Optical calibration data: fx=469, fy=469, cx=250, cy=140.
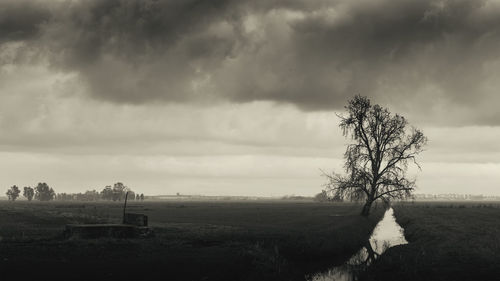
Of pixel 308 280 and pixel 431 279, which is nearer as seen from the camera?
pixel 431 279

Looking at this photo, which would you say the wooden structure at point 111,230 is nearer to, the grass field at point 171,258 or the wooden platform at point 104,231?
the wooden platform at point 104,231

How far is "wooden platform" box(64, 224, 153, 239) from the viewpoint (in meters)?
34.4

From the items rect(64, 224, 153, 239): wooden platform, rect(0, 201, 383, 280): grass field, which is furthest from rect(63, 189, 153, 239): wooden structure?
rect(0, 201, 383, 280): grass field

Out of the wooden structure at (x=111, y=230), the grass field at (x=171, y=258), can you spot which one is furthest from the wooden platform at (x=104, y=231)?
the grass field at (x=171, y=258)

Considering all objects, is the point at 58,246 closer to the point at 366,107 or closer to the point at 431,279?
the point at 431,279

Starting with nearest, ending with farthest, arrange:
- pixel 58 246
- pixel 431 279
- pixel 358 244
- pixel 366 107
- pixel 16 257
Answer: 1. pixel 431 279
2. pixel 16 257
3. pixel 58 246
4. pixel 358 244
5. pixel 366 107

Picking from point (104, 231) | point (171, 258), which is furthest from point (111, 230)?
point (171, 258)

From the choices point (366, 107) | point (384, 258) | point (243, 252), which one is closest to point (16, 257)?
point (243, 252)

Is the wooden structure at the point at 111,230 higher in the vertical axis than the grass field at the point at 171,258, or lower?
higher

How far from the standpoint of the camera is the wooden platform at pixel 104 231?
34.4m

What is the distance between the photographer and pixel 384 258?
82.4 ft

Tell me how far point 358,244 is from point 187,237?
13.1 meters

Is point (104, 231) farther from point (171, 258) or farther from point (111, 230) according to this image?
point (171, 258)

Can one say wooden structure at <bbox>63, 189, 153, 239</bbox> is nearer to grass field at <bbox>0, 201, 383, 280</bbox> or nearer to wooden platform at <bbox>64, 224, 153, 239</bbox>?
wooden platform at <bbox>64, 224, 153, 239</bbox>
